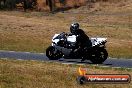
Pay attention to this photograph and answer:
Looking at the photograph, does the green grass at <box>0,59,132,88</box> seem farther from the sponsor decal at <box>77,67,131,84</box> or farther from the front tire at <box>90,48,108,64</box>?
the front tire at <box>90,48,108,64</box>

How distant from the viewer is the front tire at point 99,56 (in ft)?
75.7

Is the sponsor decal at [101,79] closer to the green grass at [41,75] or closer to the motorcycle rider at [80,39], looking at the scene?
the green grass at [41,75]

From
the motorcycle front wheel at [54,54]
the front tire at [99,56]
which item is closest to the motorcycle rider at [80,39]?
the front tire at [99,56]

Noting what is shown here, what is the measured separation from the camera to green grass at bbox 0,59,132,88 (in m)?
15.6

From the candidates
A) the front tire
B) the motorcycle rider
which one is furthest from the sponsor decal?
the motorcycle rider

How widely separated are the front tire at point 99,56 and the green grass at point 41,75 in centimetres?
231

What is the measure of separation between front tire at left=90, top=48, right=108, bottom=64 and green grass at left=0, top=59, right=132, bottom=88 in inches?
90.8

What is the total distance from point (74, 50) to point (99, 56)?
134 centimetres

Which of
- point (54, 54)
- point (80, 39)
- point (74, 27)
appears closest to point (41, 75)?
point (80, 39)

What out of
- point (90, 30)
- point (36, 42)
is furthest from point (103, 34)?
point (36, 42)

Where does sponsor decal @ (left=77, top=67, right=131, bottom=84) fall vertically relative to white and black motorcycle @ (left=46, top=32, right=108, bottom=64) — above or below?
above

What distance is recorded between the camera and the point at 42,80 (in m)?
16.4

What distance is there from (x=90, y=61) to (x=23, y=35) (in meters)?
19.0

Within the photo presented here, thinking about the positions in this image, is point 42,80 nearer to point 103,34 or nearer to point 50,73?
point 50,73
